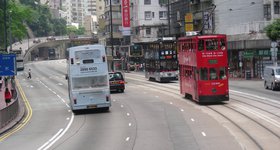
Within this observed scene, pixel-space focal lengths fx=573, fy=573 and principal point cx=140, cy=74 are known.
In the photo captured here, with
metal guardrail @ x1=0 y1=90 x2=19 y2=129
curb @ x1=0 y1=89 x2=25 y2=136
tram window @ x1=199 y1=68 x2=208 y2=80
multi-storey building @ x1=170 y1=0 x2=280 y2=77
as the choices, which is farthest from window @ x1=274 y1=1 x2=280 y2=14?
metal guardrail @ x1=0 y1=90 x2=19 y2=129

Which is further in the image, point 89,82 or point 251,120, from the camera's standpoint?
point 89,82

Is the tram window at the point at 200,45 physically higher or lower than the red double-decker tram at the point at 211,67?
higher

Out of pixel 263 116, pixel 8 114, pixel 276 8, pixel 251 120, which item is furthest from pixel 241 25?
pixel 251 120

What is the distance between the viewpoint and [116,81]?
50.2 m

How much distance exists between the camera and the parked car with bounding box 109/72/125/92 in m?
49.6

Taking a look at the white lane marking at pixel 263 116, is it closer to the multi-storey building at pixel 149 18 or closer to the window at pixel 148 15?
the multi-storey building at pixel 149 18

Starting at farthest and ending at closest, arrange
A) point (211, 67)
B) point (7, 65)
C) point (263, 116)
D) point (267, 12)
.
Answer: point (267, 12) → point (211, 67) → point (7, 65) → point (263, 116)

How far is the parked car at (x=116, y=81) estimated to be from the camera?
49625mm

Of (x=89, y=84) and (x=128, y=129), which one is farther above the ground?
(x=89, y=84)

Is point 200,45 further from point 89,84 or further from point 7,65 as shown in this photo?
point 7,65

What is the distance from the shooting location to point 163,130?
81.7ft

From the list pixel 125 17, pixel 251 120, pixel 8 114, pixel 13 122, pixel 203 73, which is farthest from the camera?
pixel 125 17

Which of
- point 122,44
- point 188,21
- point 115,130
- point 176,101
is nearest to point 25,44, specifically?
point 122,44

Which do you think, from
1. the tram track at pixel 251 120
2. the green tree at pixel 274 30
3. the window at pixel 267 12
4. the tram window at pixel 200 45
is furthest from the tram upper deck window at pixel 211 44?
the window at pixel 267 12
